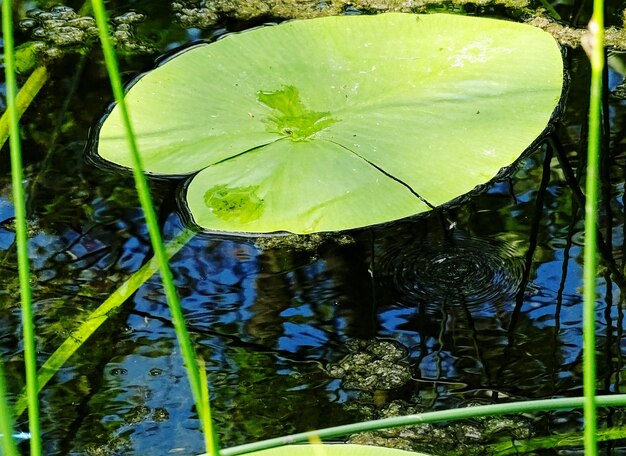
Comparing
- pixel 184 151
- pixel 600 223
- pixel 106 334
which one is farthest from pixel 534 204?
pixel 106 334

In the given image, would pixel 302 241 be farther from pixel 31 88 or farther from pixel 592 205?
pixel 592 205

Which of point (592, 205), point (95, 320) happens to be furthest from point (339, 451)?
point (592, 205)

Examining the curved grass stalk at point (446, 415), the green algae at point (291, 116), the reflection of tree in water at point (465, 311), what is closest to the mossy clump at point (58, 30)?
the green algae at point (291, 116)

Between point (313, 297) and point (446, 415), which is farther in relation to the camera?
point (313, 297)

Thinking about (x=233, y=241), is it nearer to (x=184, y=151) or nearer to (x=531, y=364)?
(x=184, y=151)

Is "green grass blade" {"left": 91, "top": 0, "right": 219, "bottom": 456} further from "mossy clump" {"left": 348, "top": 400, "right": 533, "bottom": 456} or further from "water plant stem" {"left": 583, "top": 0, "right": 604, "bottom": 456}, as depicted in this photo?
"mossy clump" {"left": 348, "top": 400, "right": 533, "bottom": 456}
